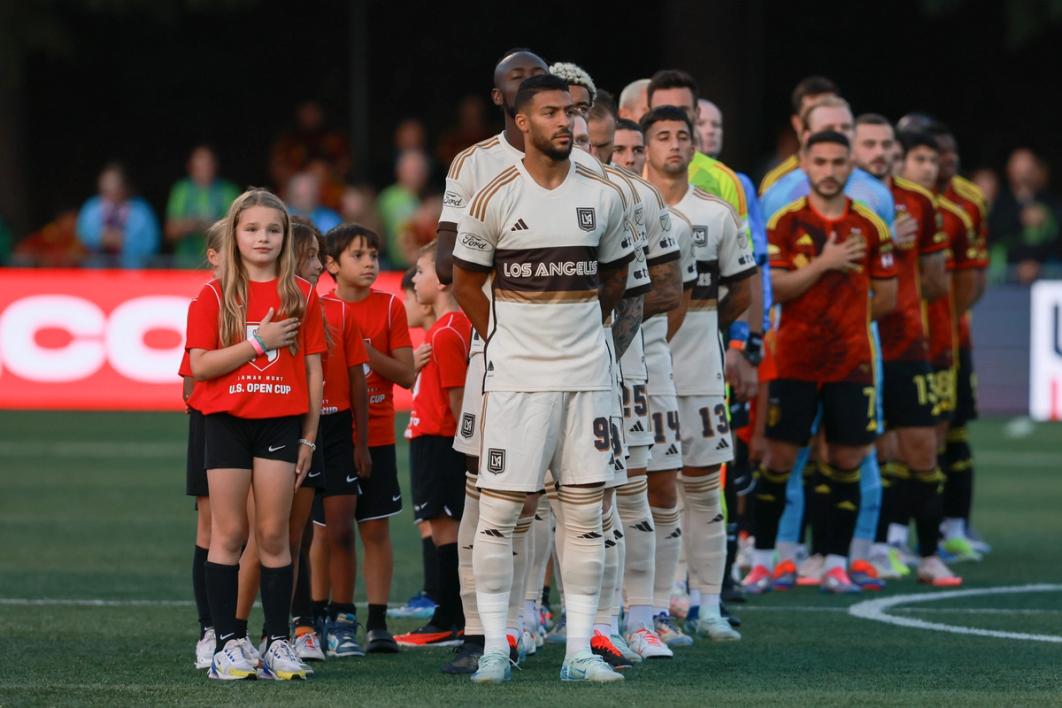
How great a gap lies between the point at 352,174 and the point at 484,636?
17.1m

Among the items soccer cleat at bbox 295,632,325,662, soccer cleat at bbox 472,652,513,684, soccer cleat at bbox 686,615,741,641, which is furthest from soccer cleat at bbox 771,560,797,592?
soccer cleat at bbox 472,652,513,684

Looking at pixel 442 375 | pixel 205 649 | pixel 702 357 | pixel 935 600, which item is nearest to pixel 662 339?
pixel 702 357

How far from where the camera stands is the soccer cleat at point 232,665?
7484 millimetres

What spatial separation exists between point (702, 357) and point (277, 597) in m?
2.41

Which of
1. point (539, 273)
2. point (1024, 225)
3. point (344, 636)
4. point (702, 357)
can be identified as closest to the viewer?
point (539, 273)

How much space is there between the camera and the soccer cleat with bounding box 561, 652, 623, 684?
7.41m

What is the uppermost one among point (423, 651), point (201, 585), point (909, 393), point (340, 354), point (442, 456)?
point (340, 354)

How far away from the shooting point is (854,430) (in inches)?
413

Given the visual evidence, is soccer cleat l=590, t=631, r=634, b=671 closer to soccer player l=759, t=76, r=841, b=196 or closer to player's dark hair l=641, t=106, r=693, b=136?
player's dark hair l=641, t=106, r=693, b=136

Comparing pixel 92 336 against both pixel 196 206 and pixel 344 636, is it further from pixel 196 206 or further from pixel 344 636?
pixel 344 636

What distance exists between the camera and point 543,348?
7.30 m

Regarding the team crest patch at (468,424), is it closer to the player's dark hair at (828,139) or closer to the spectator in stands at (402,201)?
the player's dark hair at (828,139)

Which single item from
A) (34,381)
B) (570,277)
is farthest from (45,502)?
(570,277)

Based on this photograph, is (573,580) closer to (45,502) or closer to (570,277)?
(570,277)
